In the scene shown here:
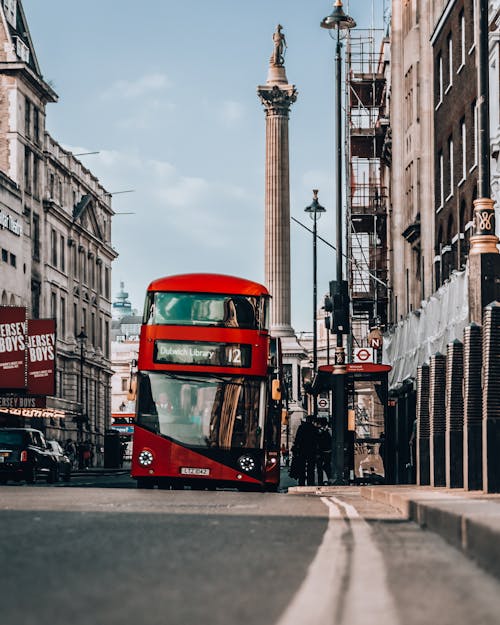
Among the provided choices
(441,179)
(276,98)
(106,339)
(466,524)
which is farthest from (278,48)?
(466,524)

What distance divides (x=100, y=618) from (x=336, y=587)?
1.67 meters

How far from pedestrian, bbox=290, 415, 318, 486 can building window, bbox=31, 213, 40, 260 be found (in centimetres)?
5311

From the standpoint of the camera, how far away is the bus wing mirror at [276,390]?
27391mm

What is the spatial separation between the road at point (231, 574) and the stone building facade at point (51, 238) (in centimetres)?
5950

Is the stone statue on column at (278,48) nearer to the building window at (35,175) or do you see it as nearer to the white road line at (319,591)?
the building window at (35,175)

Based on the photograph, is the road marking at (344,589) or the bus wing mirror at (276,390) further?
the bus wing mirror at (276,390)

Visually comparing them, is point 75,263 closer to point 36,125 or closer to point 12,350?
point 36,125

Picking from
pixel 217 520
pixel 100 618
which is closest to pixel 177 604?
pixel 100 618

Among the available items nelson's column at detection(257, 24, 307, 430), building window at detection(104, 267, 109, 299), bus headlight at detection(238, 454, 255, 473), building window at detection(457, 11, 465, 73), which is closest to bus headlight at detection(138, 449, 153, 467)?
bus headlight at detection(238, 454, 255, 473)

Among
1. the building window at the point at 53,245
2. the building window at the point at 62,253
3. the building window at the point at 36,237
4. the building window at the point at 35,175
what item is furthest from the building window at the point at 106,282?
the building window at the point at 35,175

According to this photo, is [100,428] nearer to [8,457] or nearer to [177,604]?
[8,457]

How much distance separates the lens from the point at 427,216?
143 feet

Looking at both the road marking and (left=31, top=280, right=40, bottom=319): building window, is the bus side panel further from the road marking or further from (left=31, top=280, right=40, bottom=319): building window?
(left=31, top=280, right=40, bottom=319): building window

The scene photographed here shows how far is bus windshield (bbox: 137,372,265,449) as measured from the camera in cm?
2758
